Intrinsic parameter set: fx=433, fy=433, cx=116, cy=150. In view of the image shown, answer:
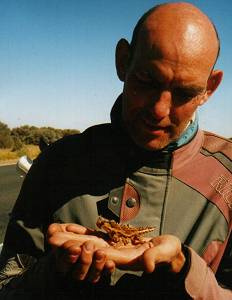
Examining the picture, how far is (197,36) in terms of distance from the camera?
224 cm

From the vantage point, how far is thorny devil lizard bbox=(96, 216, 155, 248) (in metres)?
1.92

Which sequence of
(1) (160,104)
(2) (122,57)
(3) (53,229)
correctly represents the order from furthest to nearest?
(2) (122,57), (1) (160,104), (3) (53,229)

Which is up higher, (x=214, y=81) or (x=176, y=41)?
(x=176, y=41)

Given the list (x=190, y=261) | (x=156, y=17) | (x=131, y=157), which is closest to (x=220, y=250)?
(x=190, y=261)

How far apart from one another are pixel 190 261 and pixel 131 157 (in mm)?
662

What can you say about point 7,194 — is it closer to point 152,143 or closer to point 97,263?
point 152,143

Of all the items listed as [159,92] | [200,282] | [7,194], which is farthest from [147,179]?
[7,194]

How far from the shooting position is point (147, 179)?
2238 millimetres

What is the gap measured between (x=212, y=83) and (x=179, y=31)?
0.44 m

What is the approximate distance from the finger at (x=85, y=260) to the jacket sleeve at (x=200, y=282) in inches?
18.5

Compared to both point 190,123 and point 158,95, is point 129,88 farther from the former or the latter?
point 190,123

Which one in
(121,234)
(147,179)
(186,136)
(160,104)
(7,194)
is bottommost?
(7,194)

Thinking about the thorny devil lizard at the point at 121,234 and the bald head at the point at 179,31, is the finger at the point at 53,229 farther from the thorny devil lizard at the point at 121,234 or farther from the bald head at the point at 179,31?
the bald head at the point at 179,31

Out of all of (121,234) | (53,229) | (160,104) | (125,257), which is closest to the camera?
(125,257)
